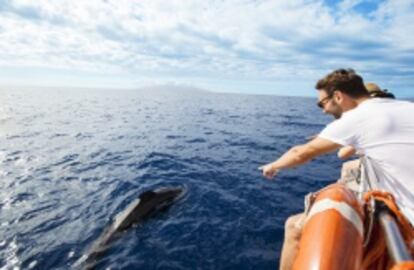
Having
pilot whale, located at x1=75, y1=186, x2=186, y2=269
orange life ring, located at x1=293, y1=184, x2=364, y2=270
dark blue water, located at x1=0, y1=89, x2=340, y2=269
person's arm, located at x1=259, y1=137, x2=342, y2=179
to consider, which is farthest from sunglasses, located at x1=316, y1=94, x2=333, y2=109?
pilot whale, located at x1=75, y1=186, x2=186, y2=269

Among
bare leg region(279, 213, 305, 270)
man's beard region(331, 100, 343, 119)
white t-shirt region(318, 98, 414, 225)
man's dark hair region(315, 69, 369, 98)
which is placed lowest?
bare leg region(279, 213, 305, 270)

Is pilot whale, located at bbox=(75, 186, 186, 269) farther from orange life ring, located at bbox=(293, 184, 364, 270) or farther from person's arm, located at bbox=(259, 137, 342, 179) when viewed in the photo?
orange life ring, located at bbox=(293, 184, 364, 270)

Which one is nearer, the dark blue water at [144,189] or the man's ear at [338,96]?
the man's ear at [338,96]

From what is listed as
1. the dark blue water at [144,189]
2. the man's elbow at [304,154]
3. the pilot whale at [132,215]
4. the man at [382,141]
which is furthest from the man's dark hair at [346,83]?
the pilot whale at [132,215]

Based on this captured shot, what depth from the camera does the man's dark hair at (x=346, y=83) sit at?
432 cm

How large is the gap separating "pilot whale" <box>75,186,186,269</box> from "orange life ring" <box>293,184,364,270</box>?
16.6 feet

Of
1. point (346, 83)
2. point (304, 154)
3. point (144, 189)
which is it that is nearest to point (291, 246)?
point (304, 154)

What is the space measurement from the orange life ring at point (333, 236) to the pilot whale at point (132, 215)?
5.06 m

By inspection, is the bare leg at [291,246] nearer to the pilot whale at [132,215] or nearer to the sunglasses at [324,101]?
the sunglasses at [324,101]

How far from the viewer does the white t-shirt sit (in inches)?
141

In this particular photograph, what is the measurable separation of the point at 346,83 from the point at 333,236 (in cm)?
237

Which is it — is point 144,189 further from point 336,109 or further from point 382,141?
point 382,141

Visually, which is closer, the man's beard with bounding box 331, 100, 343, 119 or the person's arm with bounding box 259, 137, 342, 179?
the person's arm with bounding box 259, 137, 342, 179

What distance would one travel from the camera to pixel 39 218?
852cm
